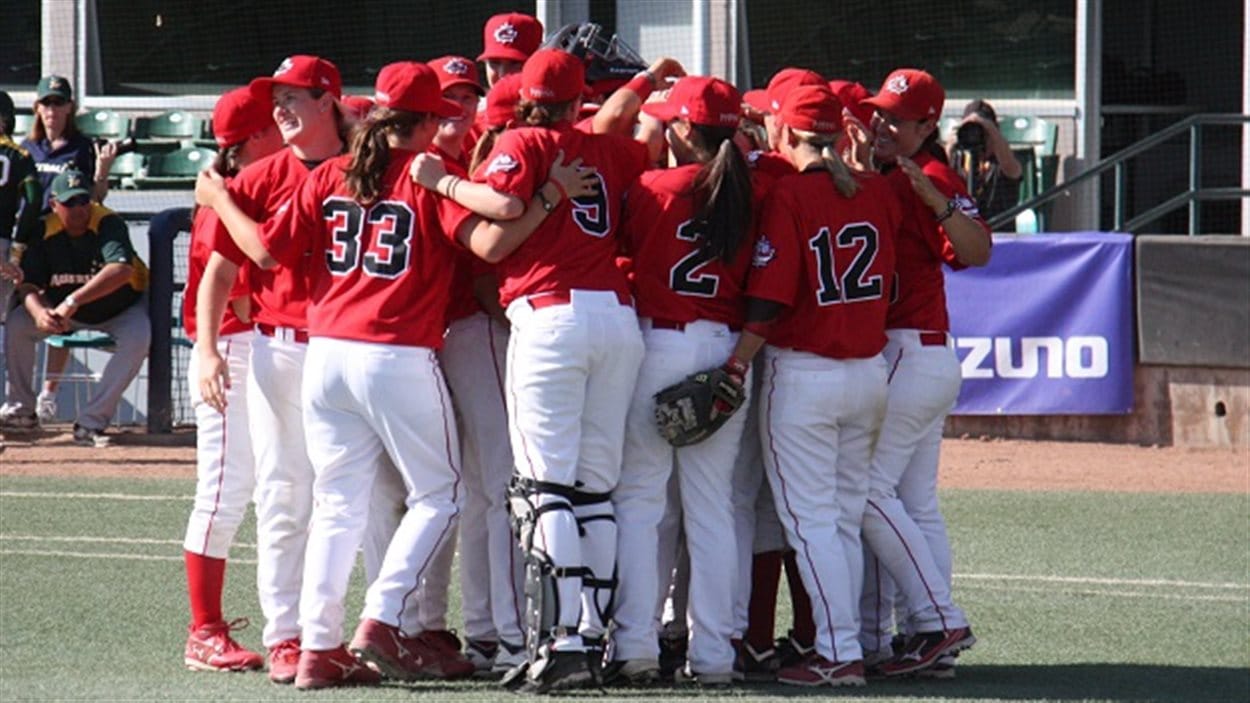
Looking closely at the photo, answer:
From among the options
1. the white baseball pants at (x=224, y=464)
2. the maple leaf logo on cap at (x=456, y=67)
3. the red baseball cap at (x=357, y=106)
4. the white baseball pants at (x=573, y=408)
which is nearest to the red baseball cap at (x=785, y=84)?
the white baseball pants at (x=573, y=408)

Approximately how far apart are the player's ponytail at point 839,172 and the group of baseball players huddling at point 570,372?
0.01 metres

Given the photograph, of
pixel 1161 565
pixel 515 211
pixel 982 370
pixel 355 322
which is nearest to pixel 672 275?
pixel 515 211

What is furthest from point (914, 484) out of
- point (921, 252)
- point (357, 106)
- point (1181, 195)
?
point (1181, 195)

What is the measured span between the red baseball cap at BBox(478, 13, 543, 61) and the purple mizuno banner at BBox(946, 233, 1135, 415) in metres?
6.30

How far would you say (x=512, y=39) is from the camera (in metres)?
7.39

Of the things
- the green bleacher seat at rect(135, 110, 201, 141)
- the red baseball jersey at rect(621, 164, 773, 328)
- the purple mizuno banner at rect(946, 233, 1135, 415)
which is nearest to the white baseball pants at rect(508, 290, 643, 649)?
the red baseball jersey at rect(621, 164, 773, 328)

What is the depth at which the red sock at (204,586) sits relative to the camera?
6.74 metres

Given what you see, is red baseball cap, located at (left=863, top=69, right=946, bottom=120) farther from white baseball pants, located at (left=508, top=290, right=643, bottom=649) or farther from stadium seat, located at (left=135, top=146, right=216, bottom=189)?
stadium seat, located at (left=135, top=146, right=216, bottom=189)

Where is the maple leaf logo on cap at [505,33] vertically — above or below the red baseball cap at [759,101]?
above

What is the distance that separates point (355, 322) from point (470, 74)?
4.01 ft

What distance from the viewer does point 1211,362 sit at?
12984 millimetres

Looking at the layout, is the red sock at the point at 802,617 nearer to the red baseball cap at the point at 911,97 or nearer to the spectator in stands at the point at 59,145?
the red baseball cap at the point at 911,97

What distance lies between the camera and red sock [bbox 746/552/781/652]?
269 inches

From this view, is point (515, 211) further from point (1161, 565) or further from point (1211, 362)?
point (1211, 362)
